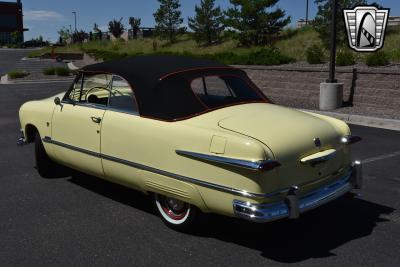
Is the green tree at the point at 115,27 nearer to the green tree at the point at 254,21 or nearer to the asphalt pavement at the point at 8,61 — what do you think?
the asphalt pavement at the point at 8,61

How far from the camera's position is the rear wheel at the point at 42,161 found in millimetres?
6469

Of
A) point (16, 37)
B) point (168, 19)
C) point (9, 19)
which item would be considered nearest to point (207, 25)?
point (168, 19)

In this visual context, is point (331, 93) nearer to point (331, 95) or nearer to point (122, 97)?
point (331, 95)

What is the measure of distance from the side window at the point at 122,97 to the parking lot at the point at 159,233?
1.20m

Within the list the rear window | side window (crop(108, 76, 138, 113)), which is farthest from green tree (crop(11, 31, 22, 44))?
the rear window

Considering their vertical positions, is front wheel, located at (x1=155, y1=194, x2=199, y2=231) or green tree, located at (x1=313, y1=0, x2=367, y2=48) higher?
green tree, located at (x1=313, y1=0, x2=367, y2=48)

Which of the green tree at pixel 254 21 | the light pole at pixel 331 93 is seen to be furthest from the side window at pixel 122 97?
the green tree at pixel 254 21

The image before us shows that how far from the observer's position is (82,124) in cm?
Answer: 546

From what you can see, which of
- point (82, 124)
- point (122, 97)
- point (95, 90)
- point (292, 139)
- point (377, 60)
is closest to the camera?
point (292, 139)

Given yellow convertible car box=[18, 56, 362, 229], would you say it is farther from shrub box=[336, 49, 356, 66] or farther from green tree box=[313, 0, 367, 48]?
green tree box=[313, 0, 367, 48]

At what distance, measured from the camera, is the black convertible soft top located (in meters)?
4.65

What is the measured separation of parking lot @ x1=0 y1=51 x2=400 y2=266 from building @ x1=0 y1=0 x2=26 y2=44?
357ft

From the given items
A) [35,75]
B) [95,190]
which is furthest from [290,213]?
[35,75]

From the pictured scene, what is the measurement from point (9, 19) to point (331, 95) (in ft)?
359
